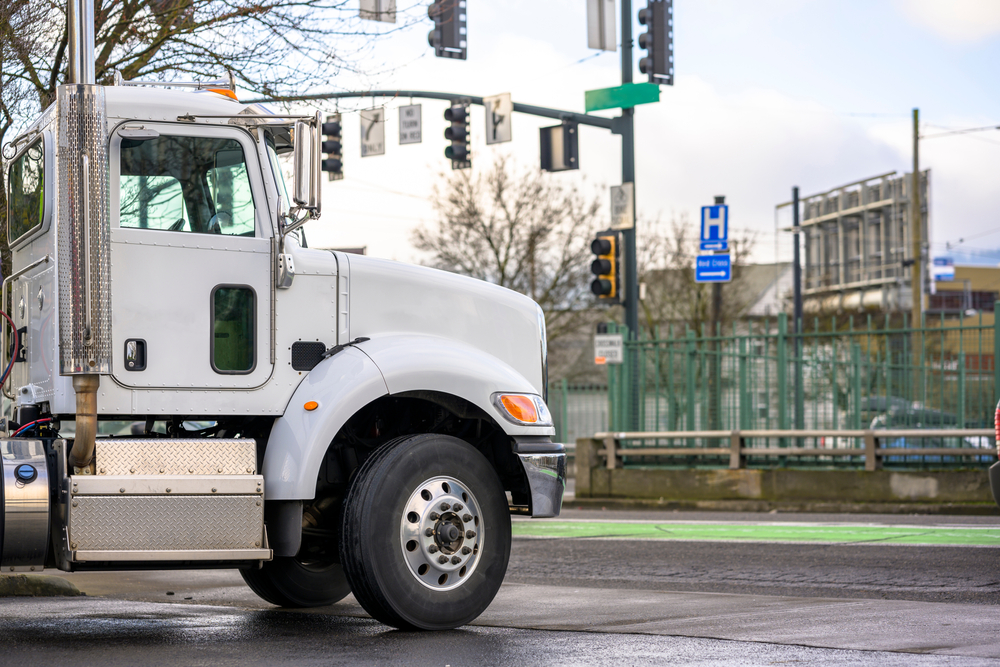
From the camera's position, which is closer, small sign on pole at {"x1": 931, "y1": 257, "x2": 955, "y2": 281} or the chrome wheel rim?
the chrome wheel rim

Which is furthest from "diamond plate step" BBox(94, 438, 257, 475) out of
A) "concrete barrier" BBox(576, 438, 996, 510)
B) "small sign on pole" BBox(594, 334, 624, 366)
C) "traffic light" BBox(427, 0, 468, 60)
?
"small sign on pole" BBox(594, 334, 624, 366)

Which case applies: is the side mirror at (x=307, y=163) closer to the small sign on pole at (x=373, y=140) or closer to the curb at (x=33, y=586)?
the curb at (x=33, y=586)

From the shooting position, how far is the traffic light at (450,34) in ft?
51.9

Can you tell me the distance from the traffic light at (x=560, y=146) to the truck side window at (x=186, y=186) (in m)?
12.4

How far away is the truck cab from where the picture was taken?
6.23 metres

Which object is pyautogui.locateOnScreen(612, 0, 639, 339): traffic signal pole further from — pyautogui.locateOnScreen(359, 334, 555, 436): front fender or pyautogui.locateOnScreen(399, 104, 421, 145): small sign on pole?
pyautogui.locateOnScreen(359, 334, 555, 436): front fender

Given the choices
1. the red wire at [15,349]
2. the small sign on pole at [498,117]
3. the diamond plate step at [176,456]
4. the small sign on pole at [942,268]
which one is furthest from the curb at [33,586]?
the small sign on pole at [942,268]

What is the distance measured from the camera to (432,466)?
6.69 m

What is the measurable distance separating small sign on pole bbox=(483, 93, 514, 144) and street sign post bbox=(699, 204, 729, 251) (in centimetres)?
465

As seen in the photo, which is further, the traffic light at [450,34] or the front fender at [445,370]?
the traffic light at [450,34]

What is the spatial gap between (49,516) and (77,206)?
152 centimetres

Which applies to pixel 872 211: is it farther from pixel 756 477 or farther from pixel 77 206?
pixel 77 206

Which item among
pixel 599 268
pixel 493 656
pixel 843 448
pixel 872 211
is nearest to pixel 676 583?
pixel 493 656

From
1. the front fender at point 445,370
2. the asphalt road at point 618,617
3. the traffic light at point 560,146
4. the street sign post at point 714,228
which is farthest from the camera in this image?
the street sign post at point 714,228
